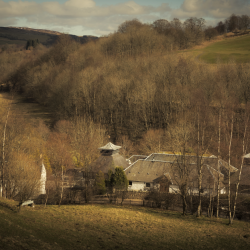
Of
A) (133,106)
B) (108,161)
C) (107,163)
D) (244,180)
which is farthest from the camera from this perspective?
(133,106)

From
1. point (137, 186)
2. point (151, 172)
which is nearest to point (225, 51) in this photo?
point (151, 172)

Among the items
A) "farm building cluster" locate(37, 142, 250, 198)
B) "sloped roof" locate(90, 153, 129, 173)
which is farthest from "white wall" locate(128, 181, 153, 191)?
"sloped roof" locate(90, 153, 129, 173)

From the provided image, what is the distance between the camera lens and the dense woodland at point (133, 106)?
35.2 m

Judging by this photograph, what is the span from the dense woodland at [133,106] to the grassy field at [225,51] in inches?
456

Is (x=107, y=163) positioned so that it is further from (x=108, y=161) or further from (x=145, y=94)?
(x=145, y=94)

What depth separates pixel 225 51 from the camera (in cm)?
9269

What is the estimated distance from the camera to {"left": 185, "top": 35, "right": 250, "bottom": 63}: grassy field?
267ft

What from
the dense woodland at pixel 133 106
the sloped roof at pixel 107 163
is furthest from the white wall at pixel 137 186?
the dense woodland at pixel 133 106

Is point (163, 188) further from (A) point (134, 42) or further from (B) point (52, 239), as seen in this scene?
(A) point (134, 42)

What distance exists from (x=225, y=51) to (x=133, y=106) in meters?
50.7

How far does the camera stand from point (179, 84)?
5659cm

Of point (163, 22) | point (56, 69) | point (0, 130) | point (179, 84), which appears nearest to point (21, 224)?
point (0, 130)

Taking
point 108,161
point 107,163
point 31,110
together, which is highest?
point 31,110

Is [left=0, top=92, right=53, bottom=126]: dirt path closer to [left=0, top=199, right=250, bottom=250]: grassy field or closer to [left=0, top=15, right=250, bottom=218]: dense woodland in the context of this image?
[left=0, top=15, right=250, bottom=218]: dense woodland
